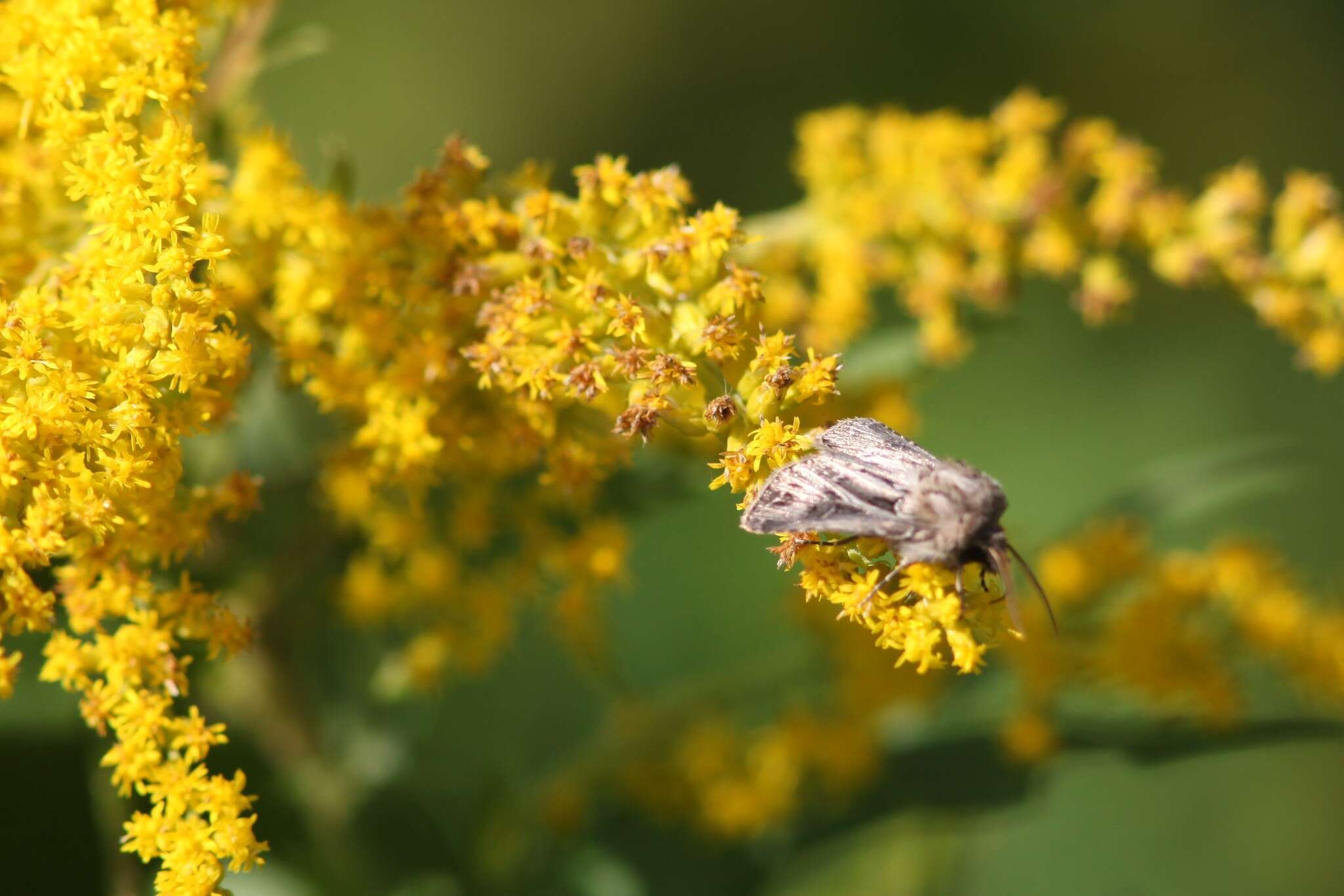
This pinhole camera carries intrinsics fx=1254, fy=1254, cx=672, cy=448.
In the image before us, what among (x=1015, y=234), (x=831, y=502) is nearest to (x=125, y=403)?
(x=831, y=502)

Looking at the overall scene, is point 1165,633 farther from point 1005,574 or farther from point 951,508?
point 951,508

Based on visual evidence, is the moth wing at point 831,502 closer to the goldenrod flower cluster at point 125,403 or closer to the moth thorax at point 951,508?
the moth thorax at point 951,508

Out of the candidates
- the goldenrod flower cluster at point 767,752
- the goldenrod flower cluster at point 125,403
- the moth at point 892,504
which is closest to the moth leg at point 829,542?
the moth at point 892,504

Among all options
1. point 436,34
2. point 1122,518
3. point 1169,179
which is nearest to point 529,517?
point 1122,518

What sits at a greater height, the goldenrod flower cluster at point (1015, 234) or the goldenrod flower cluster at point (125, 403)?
the goldenrod flower cluster at point (1015, 234)

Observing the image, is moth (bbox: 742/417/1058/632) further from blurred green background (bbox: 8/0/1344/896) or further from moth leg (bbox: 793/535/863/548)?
blurred green background (bbox: 8/0/1344/896)

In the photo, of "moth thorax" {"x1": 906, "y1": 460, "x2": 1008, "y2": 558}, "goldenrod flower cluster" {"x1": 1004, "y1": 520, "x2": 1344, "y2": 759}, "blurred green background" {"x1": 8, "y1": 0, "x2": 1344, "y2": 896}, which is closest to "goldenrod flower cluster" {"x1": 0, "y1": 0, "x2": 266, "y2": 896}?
"blurred green background" {"x1": 8, "y1": 0, "x2": 1344, "y2": 896}
